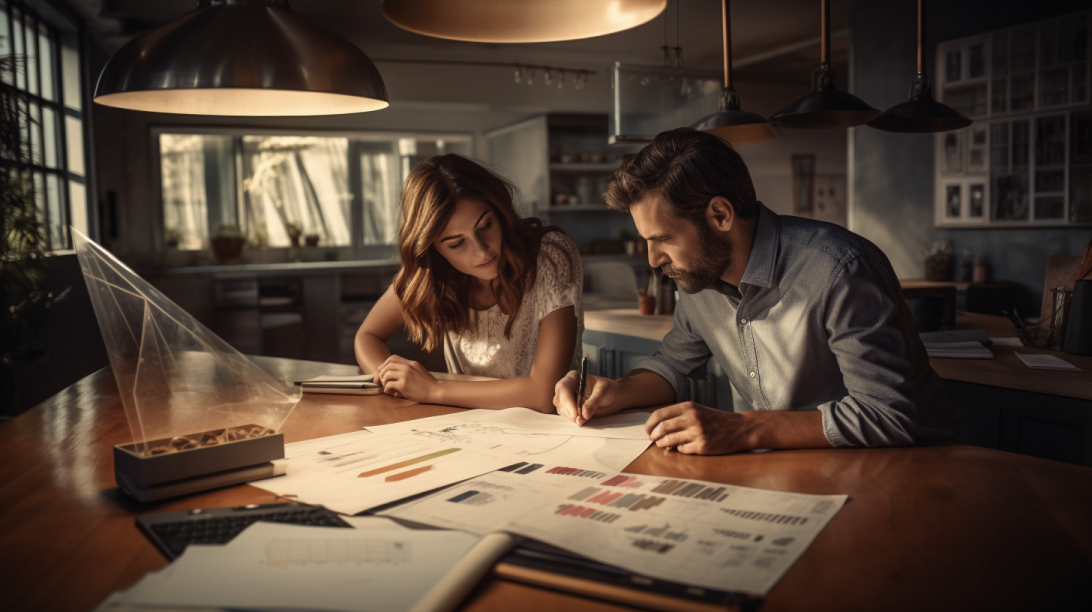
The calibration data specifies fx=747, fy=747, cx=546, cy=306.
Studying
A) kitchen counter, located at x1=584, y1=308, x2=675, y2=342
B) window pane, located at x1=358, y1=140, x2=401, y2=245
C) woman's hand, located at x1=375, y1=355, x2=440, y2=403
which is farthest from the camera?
window pane, located at x1=358, y1=140, x2=401, y2=245

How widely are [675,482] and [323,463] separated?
554mm

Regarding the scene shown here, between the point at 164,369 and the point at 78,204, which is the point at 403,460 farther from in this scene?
the point at 78,204

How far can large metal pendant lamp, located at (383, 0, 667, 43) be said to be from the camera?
1.32 meters

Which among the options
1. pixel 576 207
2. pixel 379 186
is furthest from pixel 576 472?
pixel 379 186

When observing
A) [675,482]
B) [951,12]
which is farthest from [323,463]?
[951,12]

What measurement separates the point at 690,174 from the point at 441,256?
936 millimetres

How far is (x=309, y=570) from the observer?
30.0 inches

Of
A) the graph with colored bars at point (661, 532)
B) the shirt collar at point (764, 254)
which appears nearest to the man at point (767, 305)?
the shirt collar at point (764, 254)

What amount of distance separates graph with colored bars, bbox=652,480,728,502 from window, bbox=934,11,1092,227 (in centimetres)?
438

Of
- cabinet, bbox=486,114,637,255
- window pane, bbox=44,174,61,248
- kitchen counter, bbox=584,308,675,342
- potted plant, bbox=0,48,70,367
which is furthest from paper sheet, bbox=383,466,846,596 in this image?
cabinet, bbox=486,114,637,255

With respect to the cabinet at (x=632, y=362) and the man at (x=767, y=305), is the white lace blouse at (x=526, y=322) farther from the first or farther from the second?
the cabinet at (x=632, y=362)

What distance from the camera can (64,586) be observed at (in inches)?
30.2

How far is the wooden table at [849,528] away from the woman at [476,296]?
48 centimetres

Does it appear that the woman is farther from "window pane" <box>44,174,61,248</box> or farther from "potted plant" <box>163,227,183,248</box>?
"potted plant" <box>163,227,183,248</box>
